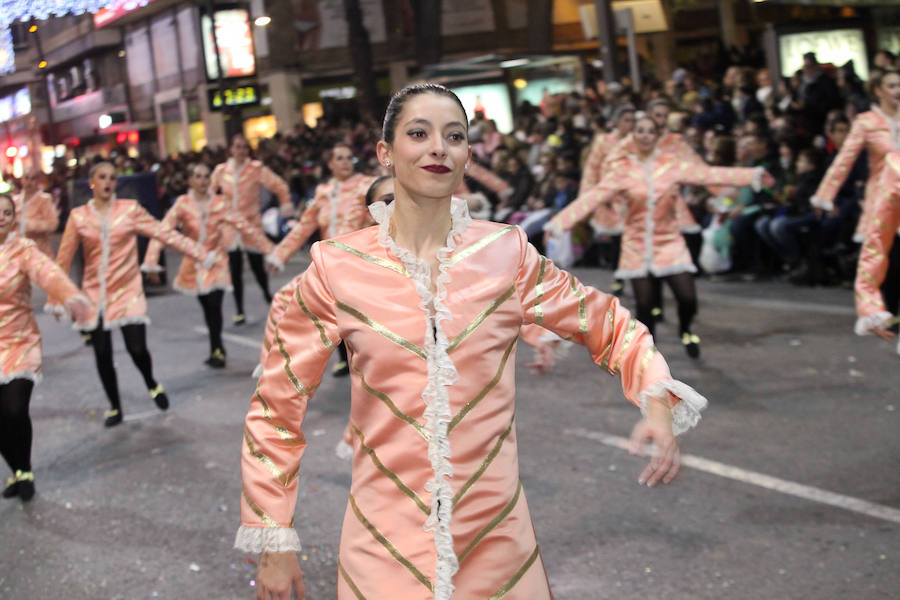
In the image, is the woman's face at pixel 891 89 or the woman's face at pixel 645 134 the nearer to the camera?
the woman's face at pixel 891 89

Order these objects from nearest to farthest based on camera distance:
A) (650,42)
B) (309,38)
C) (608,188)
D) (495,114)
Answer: (608,188)
(495,114)
(650,42)
(309,38)

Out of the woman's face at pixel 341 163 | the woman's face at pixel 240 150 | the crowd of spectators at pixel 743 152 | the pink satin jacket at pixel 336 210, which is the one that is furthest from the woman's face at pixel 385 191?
the woman's face at pixel 240 150

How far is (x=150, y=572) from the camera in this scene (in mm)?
5695

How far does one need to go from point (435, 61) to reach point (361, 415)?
30.7 metres

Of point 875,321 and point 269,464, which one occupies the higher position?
point 269,464

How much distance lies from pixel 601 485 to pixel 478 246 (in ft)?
12.5

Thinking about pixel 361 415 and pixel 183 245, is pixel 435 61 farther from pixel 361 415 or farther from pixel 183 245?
pixel 361 415

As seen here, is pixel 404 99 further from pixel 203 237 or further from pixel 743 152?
pixel 743 152

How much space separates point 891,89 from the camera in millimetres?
8352

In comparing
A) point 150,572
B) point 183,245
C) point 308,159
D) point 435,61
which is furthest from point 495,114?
point 150,572

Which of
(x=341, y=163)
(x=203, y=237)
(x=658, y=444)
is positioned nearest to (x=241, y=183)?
(x=203, y=237)

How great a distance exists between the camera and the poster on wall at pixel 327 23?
42.1m

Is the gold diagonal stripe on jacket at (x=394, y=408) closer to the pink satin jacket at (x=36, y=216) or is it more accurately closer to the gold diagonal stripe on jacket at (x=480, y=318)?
the gold diagonal stripe on jacket at (x=480, y=318)

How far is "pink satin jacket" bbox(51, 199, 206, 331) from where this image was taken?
29.3 ft
